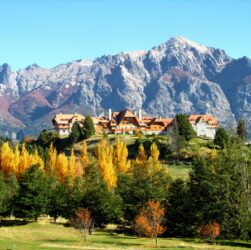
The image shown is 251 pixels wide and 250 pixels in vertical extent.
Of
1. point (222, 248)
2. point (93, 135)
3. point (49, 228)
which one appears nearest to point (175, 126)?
point (93, 135)

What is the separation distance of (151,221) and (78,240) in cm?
1139

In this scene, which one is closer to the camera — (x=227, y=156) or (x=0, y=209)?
(x=227, y=156)

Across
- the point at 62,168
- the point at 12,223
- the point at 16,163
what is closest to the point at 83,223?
the point at 12,223

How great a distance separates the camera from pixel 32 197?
85.2 metres

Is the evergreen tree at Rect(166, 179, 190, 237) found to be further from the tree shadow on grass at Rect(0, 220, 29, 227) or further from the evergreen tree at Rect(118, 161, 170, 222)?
the tree shadow on grass at Rect(0, 220, 29, 227)

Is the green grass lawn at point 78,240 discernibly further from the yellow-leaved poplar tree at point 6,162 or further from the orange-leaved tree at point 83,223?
the yellow-leaved poplar tree at point 6,162

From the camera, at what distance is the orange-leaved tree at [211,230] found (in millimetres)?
68169

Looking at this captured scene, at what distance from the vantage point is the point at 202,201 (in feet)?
254

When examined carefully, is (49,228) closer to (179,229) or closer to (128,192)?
(128,192)

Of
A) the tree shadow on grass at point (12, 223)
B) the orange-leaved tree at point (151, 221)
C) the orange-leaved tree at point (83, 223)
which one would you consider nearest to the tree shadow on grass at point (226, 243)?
the orange-leaved tree at point (151, 221)

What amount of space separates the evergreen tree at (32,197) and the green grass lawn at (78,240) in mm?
2979

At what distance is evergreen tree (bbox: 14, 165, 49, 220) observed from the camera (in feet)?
276

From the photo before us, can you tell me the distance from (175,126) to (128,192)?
6918 cm

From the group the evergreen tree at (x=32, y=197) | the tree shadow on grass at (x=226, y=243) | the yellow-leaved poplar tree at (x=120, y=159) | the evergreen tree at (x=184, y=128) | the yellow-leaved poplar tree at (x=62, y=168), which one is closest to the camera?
the tree shadow on grass at (x=226, y=243)
